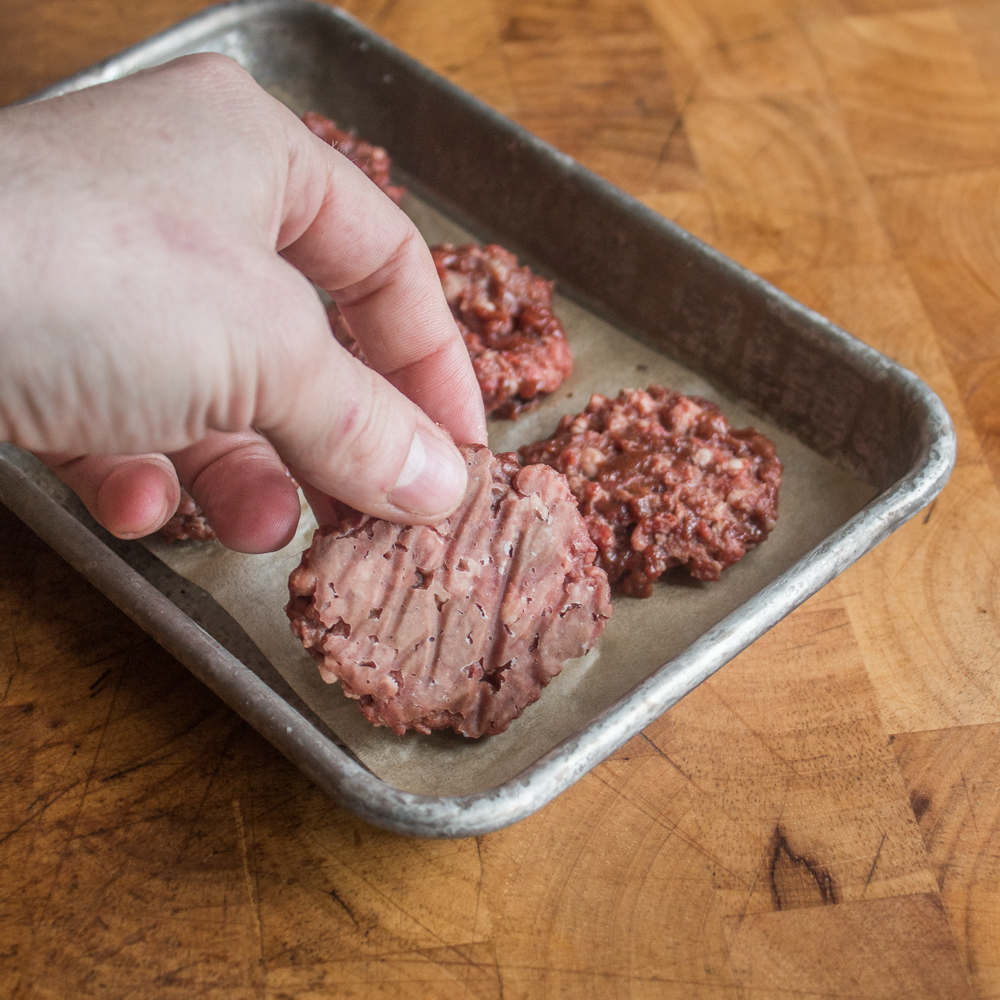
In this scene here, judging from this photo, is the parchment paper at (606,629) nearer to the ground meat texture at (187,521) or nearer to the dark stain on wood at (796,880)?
the ground meat texture at (187,521)

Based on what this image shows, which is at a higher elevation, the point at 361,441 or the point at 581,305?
the point at 361,441

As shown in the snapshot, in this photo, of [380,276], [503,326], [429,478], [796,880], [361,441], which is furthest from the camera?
[503,326]

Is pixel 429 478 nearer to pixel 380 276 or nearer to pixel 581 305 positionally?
pixel 380 276

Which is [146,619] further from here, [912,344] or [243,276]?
[912,344]

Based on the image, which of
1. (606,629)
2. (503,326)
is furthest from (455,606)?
(503,326)

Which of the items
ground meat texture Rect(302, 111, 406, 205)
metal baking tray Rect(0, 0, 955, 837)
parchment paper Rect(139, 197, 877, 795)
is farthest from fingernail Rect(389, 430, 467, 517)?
ground meat texture Rect(302, 111, 406, 205)

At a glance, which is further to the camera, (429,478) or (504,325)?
(504,325)
